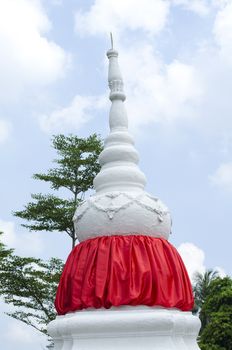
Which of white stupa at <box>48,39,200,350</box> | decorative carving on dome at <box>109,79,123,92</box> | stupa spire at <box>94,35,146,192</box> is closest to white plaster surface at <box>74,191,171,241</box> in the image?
white stupa at <box>48,39,200,350</box>

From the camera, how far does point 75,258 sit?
634 centimetres

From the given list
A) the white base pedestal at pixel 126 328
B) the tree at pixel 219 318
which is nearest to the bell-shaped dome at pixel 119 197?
the white base pedestal at pixel 126 328

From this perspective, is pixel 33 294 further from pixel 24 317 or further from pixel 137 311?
pixel 137 311

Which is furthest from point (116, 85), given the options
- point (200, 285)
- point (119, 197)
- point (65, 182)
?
point (200, 285)

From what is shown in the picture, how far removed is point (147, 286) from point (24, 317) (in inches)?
474

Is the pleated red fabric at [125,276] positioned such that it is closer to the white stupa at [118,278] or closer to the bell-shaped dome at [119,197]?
the white stupa at [118,278]

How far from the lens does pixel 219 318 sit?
50.8ft

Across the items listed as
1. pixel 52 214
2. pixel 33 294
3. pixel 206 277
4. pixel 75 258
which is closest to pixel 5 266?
pixel 33 294

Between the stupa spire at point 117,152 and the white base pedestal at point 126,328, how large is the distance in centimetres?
142

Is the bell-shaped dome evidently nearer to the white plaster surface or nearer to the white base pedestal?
the white plaster surface

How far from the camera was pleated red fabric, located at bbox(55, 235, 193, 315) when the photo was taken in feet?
19.2

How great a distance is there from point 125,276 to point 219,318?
10.3 meters

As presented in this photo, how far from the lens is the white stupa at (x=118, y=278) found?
5695 mm

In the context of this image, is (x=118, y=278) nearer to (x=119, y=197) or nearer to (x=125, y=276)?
(x=125, y=276)
